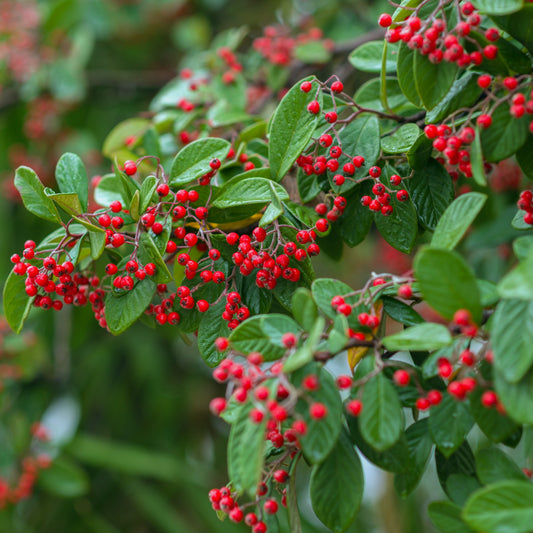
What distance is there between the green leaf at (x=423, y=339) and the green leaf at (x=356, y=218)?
0.22m

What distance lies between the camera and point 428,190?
2.22ft

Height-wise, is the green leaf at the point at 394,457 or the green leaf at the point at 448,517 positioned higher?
the green leaf at the point at 394,457

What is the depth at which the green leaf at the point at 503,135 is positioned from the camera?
55cm

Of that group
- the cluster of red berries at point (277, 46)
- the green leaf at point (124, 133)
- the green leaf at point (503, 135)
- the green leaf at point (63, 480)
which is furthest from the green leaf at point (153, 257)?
the green leaf at point (63, 480)

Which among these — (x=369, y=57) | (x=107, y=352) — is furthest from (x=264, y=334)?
(x=107, y=352)

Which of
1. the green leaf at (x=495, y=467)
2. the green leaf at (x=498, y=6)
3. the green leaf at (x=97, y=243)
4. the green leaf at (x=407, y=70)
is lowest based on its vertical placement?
the green leaf at (x=495, y=467)

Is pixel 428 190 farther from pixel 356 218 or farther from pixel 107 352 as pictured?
pixel 107 352

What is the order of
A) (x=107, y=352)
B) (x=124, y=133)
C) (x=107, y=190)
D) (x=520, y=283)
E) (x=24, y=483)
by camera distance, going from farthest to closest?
1. (x=107, y=352)
2. (x=24, y=483)
3. (x=124, y=133)
4. (x=107, y=190)
5. (x=520, y=283)

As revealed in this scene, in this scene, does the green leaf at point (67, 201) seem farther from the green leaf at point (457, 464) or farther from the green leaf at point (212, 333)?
the green leaf at point (457, 464)

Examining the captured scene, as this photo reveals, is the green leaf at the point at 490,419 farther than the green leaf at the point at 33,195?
No

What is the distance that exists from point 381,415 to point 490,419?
97 mm

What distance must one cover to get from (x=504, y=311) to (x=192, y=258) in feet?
1.30

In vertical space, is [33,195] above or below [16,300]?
above

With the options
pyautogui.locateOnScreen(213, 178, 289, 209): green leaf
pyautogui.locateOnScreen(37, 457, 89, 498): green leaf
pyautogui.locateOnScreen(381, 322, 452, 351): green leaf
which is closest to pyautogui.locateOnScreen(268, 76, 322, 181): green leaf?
pyautogui.locateOnScreen(213, 178, 289, 209): green leaf
